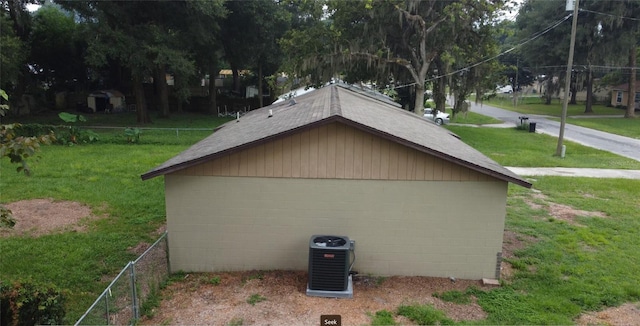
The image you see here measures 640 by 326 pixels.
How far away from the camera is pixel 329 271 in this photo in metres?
7.30

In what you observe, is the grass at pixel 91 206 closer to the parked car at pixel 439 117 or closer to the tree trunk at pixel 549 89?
the parked car at pixel 439 117

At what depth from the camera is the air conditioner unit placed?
726 centimetres

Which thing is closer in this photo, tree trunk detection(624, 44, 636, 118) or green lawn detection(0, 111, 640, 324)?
green lawn detection(0, 111, 640, 324)

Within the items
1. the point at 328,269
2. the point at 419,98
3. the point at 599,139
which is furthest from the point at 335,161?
the point at 599,139

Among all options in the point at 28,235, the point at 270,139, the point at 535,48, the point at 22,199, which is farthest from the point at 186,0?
the point at 535,48

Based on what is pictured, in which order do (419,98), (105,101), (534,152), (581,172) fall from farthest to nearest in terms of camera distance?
(105,101) < (419,98) < (534,152) < (581,172)

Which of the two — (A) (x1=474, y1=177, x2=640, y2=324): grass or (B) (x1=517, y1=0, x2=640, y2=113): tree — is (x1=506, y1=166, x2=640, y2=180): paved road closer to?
(A) (x1=474, y1=177, x2=640, y2=324): grass

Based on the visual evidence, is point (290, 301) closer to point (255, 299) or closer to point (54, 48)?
point (255, 299)

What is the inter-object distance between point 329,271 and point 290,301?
780 mm

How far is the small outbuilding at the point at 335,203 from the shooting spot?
7.80 meters

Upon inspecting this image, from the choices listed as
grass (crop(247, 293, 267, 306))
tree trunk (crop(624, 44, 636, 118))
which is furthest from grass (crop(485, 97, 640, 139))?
grass (crop(247, 293, 267, 306))

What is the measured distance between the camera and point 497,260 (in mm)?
8102

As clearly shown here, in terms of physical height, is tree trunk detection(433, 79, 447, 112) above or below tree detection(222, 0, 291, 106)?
below

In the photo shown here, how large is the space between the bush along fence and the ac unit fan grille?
2614mm
